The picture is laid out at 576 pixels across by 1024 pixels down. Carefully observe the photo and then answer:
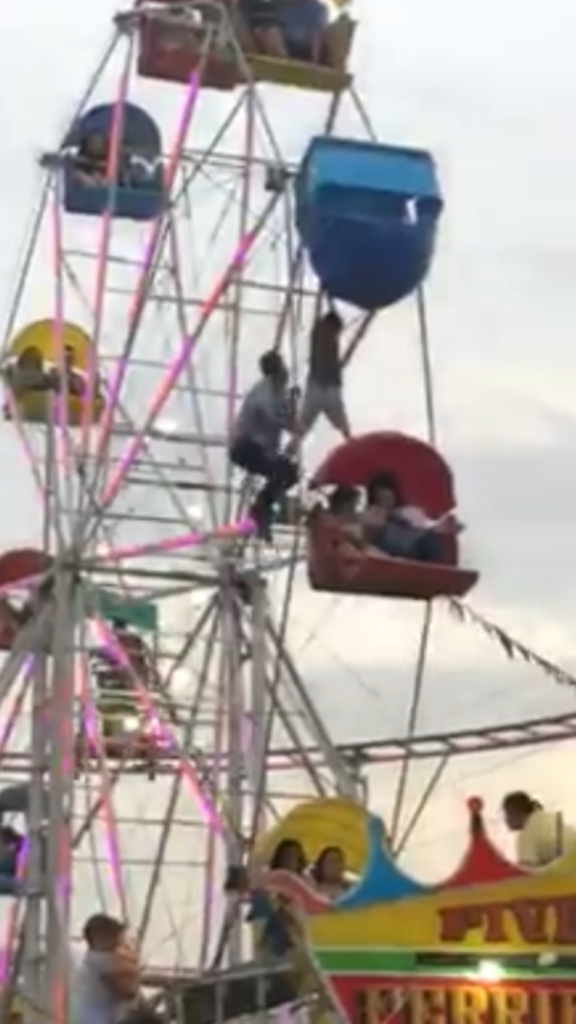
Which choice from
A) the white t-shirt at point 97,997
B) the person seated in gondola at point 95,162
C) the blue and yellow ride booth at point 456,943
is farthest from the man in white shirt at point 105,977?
the person seated in gondola at point 95,162

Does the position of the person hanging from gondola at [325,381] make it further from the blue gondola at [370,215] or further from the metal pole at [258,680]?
the metal pole at [258,680]

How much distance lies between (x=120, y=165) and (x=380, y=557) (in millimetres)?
4495

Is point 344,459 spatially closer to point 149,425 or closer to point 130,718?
point 149,425

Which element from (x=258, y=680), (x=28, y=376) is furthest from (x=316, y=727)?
(x=28, y=376)

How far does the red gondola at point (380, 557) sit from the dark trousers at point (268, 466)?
19 centimetres

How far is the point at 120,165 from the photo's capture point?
68.0 feet

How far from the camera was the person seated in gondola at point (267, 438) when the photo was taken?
18.3 metres

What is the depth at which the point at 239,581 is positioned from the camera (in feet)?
64.4

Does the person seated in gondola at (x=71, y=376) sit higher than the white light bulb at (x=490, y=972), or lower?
higher

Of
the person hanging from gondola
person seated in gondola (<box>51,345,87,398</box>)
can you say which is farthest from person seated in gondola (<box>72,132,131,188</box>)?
the person hanging from gondola

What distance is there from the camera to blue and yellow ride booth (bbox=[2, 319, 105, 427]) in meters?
20.1

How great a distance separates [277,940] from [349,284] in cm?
551

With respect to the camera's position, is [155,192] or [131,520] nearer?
[131,520]

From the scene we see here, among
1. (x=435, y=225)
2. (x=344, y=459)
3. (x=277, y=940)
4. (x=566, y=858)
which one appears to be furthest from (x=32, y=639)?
(x=566, y=858)
